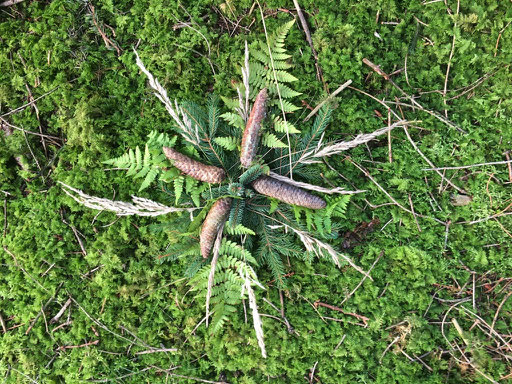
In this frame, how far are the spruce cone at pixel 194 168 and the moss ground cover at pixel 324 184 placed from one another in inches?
19.1

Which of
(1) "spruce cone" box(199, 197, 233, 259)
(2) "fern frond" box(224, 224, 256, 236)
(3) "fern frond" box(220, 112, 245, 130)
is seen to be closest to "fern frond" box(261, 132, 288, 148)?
(3) "fern frond" box(220, 112, 245, 130)

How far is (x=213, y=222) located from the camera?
3201 millimetres

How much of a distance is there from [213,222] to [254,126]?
3.15 feet

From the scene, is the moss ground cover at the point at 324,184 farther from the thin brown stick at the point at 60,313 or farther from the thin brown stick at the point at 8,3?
the thin brown stick at the point at 8,3

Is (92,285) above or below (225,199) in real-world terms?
below

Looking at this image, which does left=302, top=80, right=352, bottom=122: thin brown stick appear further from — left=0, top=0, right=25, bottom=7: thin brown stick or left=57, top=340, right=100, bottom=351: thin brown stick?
left=0, top=0, right=25, bottom=7: thin brown stick

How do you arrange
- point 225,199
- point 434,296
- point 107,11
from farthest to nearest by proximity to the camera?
point 107,11 → point 434,296 → point 225,199

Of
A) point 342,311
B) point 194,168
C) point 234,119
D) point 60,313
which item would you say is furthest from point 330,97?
point 60,313

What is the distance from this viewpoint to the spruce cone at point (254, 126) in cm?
320

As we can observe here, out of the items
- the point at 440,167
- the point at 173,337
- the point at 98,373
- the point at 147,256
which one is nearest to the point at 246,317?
the point at 173,337

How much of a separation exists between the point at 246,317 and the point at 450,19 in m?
Result: 3.60

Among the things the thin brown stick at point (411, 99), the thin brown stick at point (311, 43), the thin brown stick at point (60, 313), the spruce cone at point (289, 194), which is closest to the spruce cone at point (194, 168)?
the spruce cone at point (289, 194)

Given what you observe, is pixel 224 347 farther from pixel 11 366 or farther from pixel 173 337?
pixel 11 366

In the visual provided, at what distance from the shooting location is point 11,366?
12.1ft
